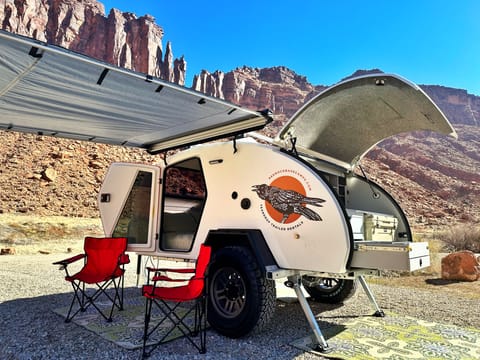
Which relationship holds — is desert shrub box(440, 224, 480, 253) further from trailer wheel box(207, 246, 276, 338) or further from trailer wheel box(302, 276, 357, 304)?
trailer wheel box(207, 246, 276, 338)

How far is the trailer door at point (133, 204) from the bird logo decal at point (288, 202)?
7.50 ft

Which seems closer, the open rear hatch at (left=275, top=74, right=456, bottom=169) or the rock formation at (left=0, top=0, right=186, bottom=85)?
the open rear hatch at (left=275, top=74, right=456, bottom=169)

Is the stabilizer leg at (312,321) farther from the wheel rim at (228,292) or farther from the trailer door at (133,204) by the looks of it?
the trailer door at (133,204)

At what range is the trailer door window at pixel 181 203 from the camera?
5.85 meters

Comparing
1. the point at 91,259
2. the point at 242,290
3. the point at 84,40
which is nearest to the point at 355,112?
the point at 242,290

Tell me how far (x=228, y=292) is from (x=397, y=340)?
197 cm

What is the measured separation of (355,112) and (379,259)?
1.91m

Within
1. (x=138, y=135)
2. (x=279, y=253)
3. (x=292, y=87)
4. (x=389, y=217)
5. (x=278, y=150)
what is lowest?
(x=279, y=253)

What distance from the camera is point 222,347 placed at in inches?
147

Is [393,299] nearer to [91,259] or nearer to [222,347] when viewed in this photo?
[222,347]

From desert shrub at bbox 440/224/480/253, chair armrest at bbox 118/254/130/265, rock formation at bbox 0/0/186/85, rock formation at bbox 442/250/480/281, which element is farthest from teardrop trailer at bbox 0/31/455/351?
rock formation at bbox 0/0/186/85

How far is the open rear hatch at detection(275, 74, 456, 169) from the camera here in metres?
4.06

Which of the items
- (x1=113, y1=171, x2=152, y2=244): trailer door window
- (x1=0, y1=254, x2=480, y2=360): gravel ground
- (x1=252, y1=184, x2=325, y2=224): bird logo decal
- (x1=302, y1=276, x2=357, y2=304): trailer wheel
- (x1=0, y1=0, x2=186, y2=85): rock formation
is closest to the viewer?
(x1=0, y1=254, x2=480, y2=360): gravel ground

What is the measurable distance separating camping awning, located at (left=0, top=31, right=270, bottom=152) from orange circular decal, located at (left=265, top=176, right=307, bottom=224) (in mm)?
912
